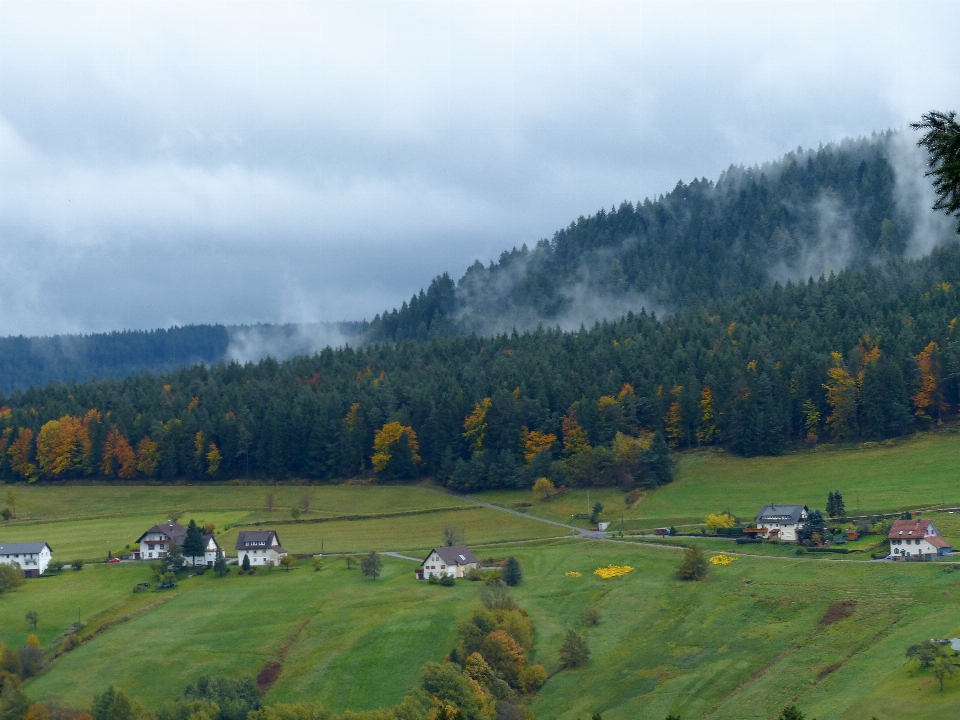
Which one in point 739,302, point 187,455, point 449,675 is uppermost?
point 739,302

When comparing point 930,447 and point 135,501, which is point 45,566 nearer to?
point 135,501

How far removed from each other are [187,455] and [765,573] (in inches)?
3689

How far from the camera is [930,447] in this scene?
128 metres

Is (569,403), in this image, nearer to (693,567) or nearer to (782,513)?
(782,513)

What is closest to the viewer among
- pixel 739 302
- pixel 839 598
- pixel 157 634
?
pixel 839 598

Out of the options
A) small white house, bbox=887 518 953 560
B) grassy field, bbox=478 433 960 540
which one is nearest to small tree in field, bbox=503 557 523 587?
grassy field, bbox=478 433 960 540

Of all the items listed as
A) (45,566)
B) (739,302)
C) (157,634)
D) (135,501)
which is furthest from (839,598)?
(739,302)

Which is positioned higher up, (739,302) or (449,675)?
(739,302)

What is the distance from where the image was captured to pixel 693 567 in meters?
92.2

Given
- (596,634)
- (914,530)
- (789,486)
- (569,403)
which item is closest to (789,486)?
(789,486)

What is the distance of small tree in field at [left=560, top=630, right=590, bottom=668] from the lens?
7925cm

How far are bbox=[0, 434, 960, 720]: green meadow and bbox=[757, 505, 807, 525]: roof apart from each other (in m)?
6.16

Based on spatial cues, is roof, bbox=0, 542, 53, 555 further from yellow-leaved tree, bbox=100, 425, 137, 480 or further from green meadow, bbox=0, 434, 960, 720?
yellow-leaved tree, bbox=100, 425, 137, 480

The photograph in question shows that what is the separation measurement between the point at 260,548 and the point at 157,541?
11226 mm
